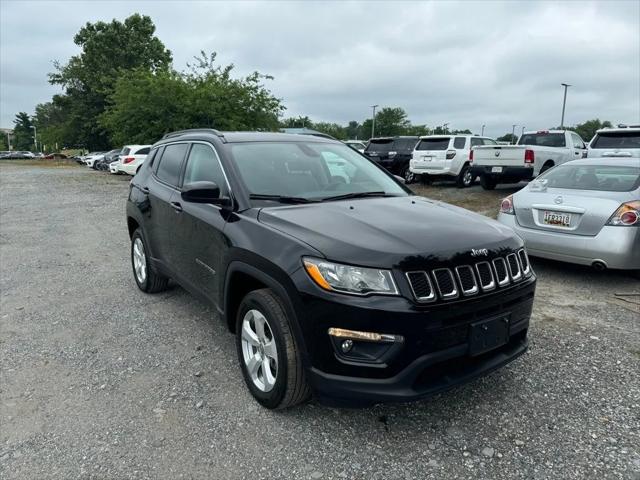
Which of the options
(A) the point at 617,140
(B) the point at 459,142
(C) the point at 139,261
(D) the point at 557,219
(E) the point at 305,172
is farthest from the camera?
(B) the point at 459,142

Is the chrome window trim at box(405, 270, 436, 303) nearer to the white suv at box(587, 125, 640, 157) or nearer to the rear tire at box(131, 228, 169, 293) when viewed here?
the rear tire at box(131, 228, 169, 293)

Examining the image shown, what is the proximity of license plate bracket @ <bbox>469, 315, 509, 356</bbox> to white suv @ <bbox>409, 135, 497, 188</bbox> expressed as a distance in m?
12.7

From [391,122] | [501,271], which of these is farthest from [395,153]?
[391,122]

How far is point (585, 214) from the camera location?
537 centimetres

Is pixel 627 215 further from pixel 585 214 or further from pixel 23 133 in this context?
pixel 23 133

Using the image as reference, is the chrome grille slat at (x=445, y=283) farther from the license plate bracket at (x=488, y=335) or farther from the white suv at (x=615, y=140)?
the white suv at (x=615, y=140)

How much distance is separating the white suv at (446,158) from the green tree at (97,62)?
37.4 m

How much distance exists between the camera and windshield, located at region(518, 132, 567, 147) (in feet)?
43.9

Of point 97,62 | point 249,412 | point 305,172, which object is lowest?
point 249,412

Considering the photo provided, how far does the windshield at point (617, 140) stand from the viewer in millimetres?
10891

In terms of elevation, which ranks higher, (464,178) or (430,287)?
(430,287)

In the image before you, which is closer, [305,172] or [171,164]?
[305,172]

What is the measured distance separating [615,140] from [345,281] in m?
11.4

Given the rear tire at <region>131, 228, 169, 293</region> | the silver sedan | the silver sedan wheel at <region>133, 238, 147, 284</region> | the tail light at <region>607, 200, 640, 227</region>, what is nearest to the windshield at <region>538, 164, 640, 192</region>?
the silver sedan
